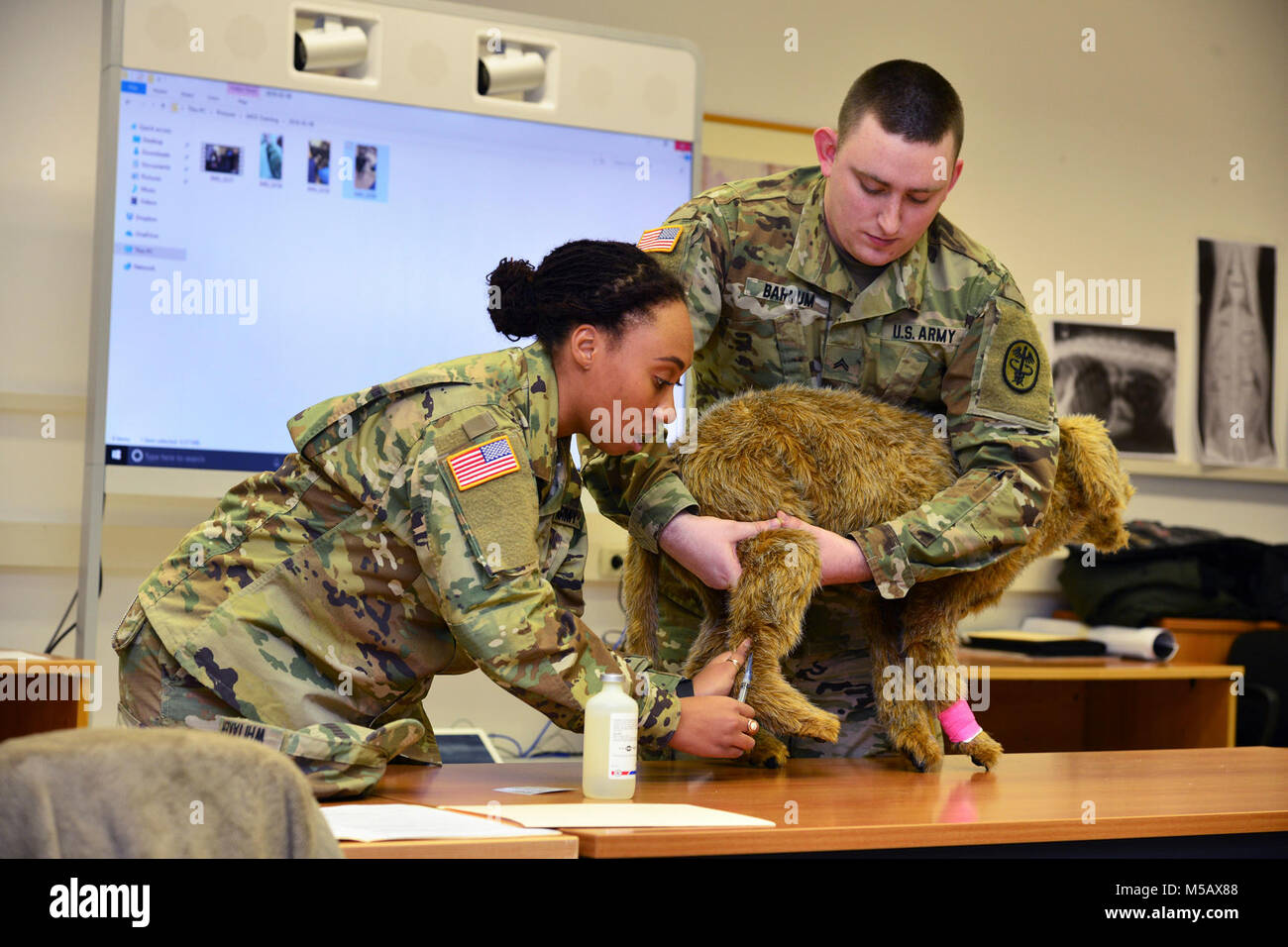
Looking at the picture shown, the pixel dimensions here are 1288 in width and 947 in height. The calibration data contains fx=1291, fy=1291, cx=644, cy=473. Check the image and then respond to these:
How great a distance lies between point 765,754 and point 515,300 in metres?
0.71

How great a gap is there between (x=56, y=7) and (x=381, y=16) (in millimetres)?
766

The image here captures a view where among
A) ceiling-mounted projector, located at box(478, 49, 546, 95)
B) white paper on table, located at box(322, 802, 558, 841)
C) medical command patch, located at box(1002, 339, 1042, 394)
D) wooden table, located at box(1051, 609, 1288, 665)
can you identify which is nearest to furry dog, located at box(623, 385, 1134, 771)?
medical command patch, located at box(1002, 339, 1042, 394)

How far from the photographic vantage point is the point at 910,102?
5.83 feet

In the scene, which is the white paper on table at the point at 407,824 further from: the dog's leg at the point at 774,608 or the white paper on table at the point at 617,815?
the dog's leg at the point at 774,608

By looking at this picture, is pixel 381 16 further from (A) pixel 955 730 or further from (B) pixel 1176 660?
(B) pixel 1176 660

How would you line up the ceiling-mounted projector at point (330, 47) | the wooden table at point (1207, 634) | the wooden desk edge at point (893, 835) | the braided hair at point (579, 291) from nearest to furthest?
1. the wooden desk edge at point (893, 835)
2. the braided hair at point (579, 291)
3. the ceiling-mounted projector at point (330, 47)
4. the wooden table at point (1207, 634)

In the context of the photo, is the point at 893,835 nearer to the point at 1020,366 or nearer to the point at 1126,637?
the point at 1020,366

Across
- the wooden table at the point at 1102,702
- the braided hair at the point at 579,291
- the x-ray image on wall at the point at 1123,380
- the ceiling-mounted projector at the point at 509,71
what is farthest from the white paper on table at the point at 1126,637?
the braided hair at the point at 579,291

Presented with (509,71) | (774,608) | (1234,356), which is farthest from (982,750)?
(1234,356)

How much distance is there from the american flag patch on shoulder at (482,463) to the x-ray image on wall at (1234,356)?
3322 mm

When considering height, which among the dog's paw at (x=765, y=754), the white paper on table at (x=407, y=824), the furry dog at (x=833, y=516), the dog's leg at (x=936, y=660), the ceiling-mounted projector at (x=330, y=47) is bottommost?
the dog's paw at (x=765, y=754)

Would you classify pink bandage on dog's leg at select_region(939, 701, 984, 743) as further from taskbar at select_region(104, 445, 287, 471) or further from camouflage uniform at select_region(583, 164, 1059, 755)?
taskbar at select_region(104, 445, 287, 471)

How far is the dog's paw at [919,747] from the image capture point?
1789mm
